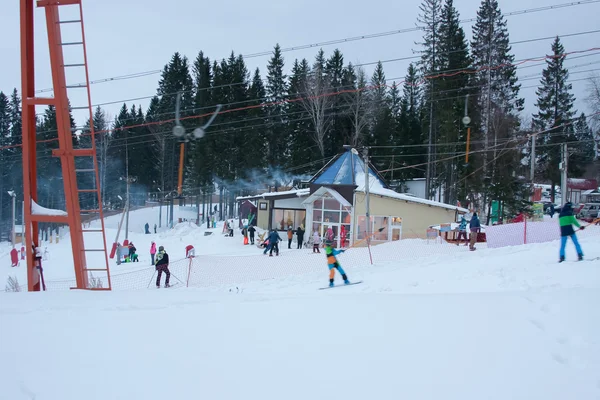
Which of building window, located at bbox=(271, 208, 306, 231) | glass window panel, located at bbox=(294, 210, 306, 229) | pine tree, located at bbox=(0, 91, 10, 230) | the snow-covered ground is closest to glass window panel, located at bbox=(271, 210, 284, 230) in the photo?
building window, located at bbox=(271, 208, 306, 231)

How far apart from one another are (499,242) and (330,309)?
47.5 feet

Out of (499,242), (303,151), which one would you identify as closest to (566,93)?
(303,151)

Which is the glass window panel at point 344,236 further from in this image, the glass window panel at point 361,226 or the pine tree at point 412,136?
the pine tree at point 412,136

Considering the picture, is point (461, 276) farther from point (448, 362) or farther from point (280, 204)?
point (280, 204)

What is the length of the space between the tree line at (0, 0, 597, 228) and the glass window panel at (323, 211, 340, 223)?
8.03 m

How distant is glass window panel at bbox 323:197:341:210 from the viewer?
3120 cm

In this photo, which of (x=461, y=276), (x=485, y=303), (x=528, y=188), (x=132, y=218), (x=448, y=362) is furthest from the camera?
(x=132, y=218)

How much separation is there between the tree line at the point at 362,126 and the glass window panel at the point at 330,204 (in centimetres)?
778

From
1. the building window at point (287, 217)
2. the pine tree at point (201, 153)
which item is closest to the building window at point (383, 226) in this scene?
the building window at point (287, 217)

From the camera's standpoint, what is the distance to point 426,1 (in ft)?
147

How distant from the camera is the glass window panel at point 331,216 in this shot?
31.2m

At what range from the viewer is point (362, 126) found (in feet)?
142

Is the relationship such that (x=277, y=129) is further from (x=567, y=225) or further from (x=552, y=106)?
(x=567, y=225)

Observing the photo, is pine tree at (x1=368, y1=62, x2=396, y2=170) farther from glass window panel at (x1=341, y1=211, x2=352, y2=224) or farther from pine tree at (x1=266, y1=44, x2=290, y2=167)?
glass window panel at (x1=341, y1=211, x2=352, y2=224)
